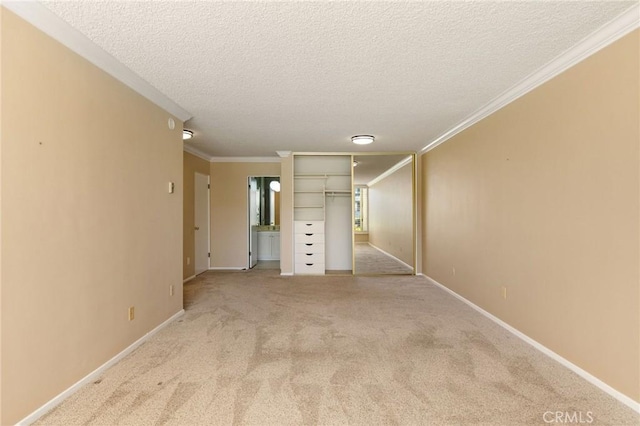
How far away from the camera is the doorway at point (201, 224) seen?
6.40m

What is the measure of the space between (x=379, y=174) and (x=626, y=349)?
27.0ft

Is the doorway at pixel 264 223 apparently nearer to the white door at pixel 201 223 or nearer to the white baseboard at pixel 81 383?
the white door at pixel 201 223

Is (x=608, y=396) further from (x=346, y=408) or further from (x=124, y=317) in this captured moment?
(x=124, y=317)

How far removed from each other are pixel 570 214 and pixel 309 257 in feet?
15.2

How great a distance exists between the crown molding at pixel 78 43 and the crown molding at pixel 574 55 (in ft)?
Result: 11.2

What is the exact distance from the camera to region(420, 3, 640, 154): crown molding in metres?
1.99

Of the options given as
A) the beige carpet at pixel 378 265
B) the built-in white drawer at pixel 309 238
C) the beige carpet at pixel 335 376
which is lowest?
the beige carpet at pixel 335 376

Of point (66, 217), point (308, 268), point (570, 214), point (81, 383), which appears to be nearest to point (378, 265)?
point (308, 268)

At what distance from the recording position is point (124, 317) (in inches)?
110

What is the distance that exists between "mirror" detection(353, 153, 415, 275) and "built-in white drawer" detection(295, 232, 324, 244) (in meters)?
0.87

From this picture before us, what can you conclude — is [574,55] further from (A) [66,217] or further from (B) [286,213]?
(B) [286,213]

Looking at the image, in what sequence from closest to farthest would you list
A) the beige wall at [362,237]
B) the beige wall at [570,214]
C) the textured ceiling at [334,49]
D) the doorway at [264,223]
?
1. the textured ceiling at [334,49]
2. the beige wall at [570,214]
3. the doorway at [264,223]
4. the beige wall at [362,237]

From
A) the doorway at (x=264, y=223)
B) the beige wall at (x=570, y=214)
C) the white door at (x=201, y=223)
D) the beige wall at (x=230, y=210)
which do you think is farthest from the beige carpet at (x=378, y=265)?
the white door at (x=201, y=223)

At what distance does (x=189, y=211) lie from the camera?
604 cm
